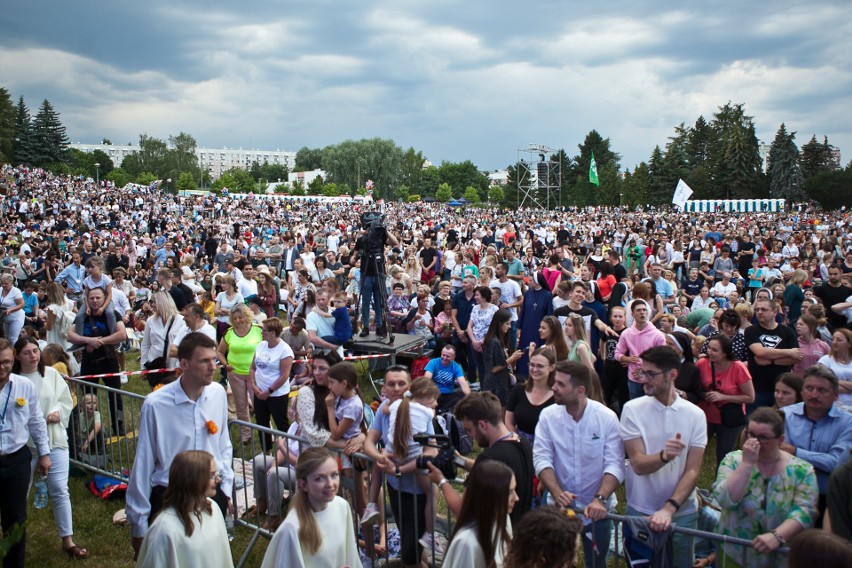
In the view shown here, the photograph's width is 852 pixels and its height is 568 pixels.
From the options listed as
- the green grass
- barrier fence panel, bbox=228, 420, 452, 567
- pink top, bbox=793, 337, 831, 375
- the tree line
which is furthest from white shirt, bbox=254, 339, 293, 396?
the tree line

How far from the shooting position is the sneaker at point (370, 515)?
4.67m

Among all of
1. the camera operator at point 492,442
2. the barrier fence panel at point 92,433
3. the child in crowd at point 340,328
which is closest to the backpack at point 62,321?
the barrier fence panel at point 92,433

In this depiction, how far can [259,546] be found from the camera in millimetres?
5703

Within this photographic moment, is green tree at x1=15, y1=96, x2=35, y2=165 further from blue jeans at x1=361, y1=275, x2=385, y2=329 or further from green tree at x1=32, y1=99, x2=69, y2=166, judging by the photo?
blue jeans at x1=361, y1=275, x2=385, y2=329

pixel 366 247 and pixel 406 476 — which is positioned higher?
pixel 366 247

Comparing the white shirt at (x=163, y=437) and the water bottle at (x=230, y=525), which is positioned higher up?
the white shirt at (x=163, y=437)

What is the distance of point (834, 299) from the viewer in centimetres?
977

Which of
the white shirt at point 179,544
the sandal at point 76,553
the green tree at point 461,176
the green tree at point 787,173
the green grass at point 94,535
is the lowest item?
the green grass at point 94,535

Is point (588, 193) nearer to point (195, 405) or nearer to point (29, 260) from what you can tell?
point (29, 260)

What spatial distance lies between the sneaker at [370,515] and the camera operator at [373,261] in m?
4.99

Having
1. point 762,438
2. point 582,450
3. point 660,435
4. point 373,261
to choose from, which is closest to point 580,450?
point 582,450

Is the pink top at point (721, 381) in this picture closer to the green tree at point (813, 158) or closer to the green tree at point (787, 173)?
the green tree at point (787, 173)

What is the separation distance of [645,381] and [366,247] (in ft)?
20.7

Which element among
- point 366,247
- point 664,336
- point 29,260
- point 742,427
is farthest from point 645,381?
point 29,260
